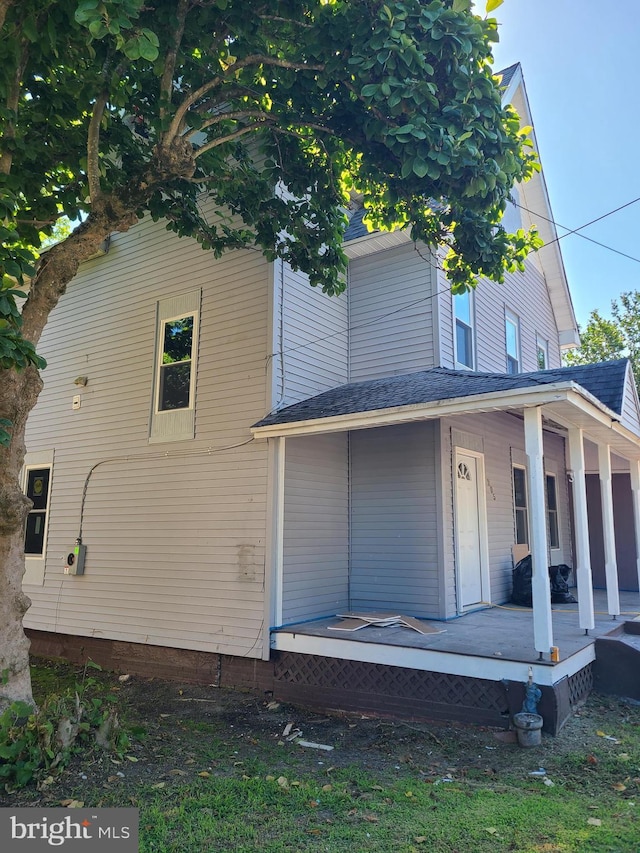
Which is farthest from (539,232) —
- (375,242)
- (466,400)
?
(466,400)

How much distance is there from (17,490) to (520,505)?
26.8ft

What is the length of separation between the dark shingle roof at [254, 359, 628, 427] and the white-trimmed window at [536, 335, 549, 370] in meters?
5.59

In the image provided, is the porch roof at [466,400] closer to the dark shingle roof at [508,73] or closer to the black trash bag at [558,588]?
the black trash bag at [558,588]

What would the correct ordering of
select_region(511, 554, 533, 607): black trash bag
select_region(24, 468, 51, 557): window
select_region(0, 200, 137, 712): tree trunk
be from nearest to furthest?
select_region(0, 200, 137, 712): tree trunk
select_region(511, 554, 533, 607): black trash bag
select_region(24, 468, 51, 557): window

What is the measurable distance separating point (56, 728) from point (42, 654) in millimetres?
5991

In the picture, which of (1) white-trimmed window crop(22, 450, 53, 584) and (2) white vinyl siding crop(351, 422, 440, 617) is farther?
(1) white-trimmed window crop(22, 450, 53, 584)

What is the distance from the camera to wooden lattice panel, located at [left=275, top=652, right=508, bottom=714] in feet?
18.5

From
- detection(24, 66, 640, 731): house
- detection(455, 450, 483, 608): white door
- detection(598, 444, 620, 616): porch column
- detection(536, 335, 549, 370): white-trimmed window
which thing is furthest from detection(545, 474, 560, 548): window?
detection(598, 444, 620, 616): porch column

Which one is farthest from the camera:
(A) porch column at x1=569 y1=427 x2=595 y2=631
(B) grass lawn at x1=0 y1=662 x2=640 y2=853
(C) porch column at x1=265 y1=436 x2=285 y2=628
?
(C) porch column at x1=265 y1=436 x2=285 y2=628

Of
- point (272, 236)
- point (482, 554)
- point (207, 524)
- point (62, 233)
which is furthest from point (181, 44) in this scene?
point (62, 233)

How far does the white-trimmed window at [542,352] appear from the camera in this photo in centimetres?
1298

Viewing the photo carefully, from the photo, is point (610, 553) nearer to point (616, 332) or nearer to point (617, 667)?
point (617, 667)

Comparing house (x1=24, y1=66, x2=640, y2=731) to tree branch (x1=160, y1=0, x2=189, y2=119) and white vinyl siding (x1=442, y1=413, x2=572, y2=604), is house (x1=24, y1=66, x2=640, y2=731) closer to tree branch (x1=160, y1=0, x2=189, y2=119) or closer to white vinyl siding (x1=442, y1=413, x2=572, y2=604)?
white vinyl siding (x1=442, y1=413, x2=572, y2=604)

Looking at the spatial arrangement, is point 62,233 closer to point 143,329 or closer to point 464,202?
point 143,329
